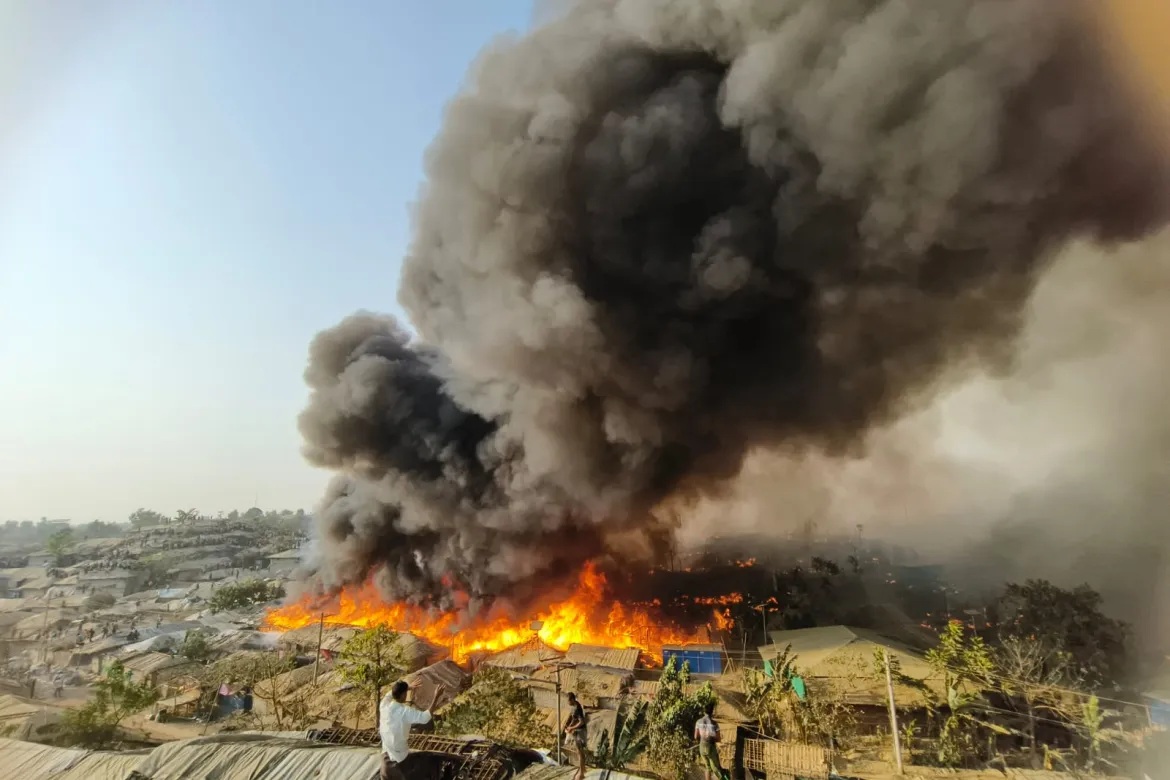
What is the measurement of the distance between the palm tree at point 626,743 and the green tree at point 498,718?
189 cm

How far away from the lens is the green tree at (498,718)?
11672mm

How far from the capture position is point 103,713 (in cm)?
1437

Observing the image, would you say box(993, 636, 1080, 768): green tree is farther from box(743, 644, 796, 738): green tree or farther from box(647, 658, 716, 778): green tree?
box(647, 658, 716, 778): green tree

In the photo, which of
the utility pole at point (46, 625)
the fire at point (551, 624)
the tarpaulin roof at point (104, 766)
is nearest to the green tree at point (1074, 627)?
the fire at point (551, 624)

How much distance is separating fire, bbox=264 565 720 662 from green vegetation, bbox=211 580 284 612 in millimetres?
13462

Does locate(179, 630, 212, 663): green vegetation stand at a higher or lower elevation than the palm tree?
lower

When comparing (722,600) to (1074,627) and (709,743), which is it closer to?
(1074,627)

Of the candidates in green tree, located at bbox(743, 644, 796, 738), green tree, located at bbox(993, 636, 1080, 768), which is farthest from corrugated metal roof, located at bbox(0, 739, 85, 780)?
green tree, located at bbox(993, 636, 1080, 768)

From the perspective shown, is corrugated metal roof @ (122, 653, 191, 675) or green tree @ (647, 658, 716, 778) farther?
corrugated metal roof @ (122, 653, 191, 675)

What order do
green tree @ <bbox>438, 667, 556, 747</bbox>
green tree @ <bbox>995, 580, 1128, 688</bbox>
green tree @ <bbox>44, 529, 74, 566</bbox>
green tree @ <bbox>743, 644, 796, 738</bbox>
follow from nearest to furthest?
green tree @ <bbox>438, 667, 556, 747</bbox>, green tree @ <bbox>743, 644, 796, 738</bbox>, green tree @ <bbox>995, 580, 1128, 688</bbox>, green tree @ <bbox>44, 529, 74, 566</bbox>

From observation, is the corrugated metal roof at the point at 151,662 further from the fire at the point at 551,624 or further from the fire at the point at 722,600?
the fire at the point at 722,600

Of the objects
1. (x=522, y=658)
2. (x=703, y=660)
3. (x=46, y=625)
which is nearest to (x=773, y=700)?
(x=703, y=660)

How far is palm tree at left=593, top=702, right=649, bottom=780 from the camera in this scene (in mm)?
9695

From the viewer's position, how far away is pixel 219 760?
727 cm
